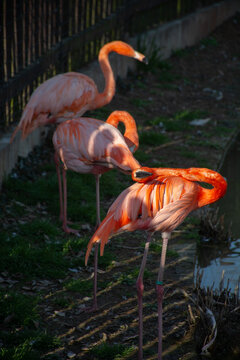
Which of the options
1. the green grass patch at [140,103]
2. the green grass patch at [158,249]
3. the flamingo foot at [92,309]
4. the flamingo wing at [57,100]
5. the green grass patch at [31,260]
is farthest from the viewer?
the green grass patch at [140,103]

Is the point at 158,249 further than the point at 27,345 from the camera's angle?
Yes

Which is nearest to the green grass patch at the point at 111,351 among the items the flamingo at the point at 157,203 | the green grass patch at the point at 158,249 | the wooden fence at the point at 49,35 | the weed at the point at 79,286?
the flamingo at the point at 157,203

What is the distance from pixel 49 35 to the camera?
801 centimetres

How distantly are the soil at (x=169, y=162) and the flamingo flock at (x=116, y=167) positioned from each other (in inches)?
10.1

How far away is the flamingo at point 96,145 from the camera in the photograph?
503 centimetres

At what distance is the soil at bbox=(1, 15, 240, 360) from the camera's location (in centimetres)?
421

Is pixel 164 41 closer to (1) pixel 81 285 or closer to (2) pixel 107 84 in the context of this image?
(2) pixel 107 84

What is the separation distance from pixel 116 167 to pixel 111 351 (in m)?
1.69

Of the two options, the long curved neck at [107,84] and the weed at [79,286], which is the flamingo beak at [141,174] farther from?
the long curved neck at [107,84]

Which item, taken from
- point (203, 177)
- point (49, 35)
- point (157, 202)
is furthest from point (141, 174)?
point (49, 35)

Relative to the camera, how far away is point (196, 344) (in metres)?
4.10

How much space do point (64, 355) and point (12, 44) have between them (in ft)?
13.2

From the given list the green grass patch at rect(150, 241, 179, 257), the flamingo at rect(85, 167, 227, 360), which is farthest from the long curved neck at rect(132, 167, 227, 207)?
the green grass patch at rect(150, 241, 179, 257)

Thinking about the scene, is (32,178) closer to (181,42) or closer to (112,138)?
(112,138)
